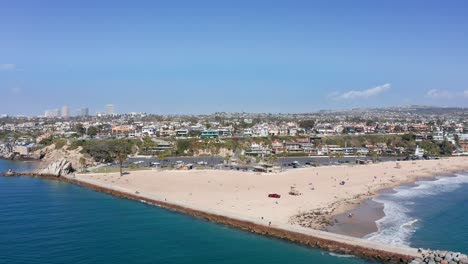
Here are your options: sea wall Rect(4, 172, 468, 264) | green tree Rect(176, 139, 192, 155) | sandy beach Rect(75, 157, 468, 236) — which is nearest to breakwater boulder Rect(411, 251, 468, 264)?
sea wall Rect(4, 172, 468, 264)

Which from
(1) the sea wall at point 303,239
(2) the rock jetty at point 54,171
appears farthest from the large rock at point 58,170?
(1) the sea wall at point 303,239

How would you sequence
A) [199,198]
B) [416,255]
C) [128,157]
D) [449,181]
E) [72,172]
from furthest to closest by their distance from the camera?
1. [128,157]
2. [72,172]
3. [449,181]
4. [199,198]
5. [416,255]

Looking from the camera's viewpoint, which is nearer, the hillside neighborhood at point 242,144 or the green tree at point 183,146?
the hillside neighborhood at point 242,144

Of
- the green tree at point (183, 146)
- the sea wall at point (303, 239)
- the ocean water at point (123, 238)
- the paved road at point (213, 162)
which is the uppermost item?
the green tree at point (183, 146)

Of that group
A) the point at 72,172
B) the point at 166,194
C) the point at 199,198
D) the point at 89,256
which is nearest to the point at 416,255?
the point at 89,256

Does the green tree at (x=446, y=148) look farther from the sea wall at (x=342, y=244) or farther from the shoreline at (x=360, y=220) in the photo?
the sea wall at (x=342, y=244)

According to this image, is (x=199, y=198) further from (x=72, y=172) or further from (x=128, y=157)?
(x=128, y=157)
